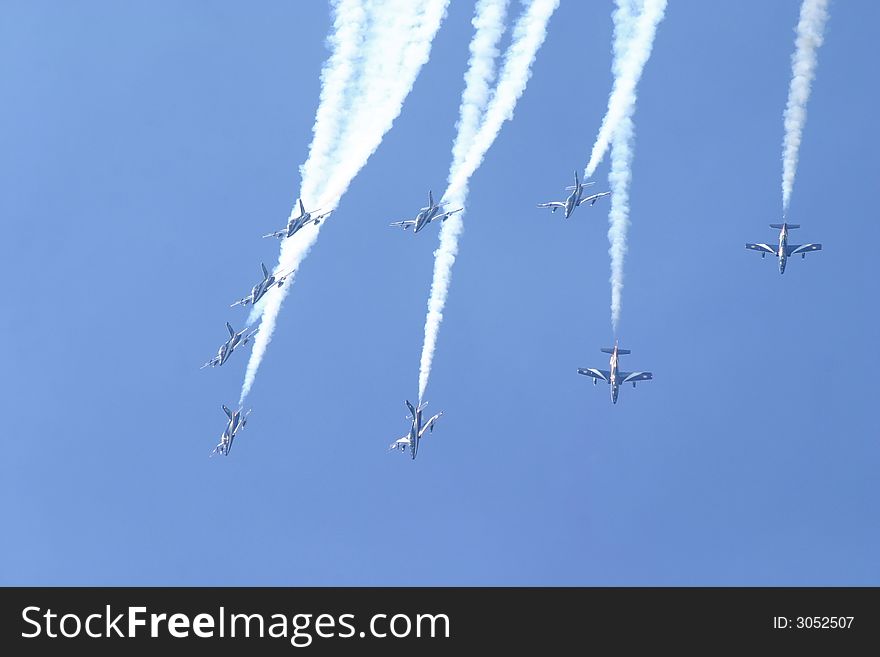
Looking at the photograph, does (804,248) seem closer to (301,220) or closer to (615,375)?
(615,375)

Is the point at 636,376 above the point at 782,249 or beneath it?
beneath

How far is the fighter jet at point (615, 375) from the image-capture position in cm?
4203

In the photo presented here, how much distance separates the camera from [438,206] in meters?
41.2

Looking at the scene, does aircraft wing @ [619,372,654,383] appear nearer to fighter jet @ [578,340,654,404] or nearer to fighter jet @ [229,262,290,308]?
fighter jet @ [578,340,654,404]

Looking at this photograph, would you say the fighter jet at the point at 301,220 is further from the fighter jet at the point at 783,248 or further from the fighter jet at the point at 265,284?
the fighter jet at the point at 783,248

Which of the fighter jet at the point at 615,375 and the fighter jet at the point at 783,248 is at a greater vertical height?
the fighter jet at the point at 783,248

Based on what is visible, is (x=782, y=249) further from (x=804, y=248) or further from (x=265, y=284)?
(x=265, y=284)

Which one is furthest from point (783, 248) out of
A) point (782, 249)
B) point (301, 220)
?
point (301, 220)

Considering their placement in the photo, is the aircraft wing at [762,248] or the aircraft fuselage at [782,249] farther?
the aircraft wing at [762,248]

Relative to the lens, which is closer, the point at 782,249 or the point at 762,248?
the point at 782,249

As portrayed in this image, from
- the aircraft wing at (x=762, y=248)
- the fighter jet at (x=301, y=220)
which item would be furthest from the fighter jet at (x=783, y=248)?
the fighter jet at (x=301, y=220)

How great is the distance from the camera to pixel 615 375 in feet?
139
